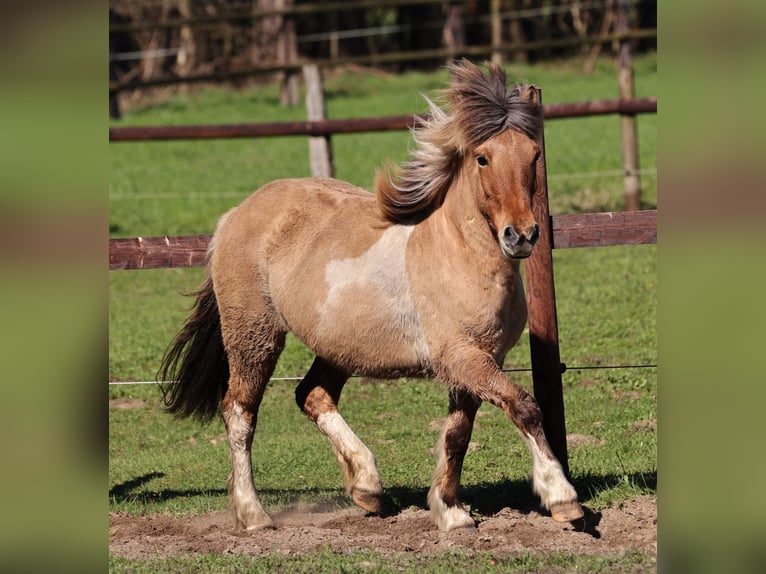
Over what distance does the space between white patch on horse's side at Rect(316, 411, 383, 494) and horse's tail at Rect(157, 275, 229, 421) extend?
753 millimetres

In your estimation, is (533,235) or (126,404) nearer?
(533,235)

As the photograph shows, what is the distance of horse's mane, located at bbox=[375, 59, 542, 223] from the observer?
4379mm

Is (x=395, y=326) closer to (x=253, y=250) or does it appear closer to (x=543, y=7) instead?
(x=253, y=250)

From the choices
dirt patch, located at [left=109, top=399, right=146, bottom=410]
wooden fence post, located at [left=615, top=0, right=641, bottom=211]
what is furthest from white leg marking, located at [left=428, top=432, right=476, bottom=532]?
wooden fence post, located at [left=615, top=0, right=641, bottom=211]

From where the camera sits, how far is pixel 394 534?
483cm

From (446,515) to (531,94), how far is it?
2.04 m

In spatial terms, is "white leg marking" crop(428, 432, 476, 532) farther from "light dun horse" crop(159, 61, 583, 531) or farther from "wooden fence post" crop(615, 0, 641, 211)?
Result: "wooden fence post" crop(615, 0, 641, 211)

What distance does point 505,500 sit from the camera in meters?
5.35

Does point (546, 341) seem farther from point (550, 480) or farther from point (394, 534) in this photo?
point (394, 534)

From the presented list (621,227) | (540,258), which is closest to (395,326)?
(540,258)

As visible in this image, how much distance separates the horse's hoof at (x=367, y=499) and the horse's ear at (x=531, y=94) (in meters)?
2.06

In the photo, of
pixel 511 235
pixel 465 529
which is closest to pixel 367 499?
pixel 465 529
